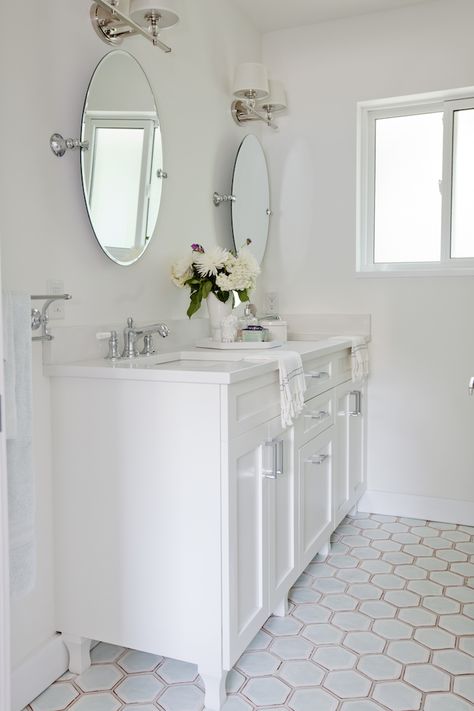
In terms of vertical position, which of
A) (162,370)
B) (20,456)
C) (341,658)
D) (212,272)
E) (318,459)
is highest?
(212,272)

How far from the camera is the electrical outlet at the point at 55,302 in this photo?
6.00ft

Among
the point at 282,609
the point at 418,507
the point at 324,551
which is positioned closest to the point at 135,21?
the point at 282,609

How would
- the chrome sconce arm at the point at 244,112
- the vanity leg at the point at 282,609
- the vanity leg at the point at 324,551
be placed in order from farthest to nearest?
the chrome sconce arm at the point at 244,112 → the vanity leg at the point at 324,551 → the vanity leg at the point at 282,609

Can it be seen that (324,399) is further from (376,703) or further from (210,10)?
(210,10)

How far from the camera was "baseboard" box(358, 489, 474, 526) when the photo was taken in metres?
3.09

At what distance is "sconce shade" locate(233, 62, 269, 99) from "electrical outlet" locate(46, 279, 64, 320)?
4.77 ft

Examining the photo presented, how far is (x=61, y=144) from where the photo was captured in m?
1.84

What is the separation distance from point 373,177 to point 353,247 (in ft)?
1.30

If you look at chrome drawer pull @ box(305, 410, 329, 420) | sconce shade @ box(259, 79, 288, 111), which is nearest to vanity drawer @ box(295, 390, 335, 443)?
chrome drawer pull @ box(305, 410, 329, 420)

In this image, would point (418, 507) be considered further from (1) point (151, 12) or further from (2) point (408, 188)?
(1) point (151, 12)

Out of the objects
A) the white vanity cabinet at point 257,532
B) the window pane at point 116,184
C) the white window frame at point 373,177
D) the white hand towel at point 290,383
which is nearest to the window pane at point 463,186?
the white window frame at point 373,177

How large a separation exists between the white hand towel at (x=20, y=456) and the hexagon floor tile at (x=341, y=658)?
1.65 feet

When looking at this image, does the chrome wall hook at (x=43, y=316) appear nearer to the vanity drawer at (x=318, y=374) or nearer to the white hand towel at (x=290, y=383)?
the white hand towel at (x=290, y=383)

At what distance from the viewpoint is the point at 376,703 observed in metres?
1.73
